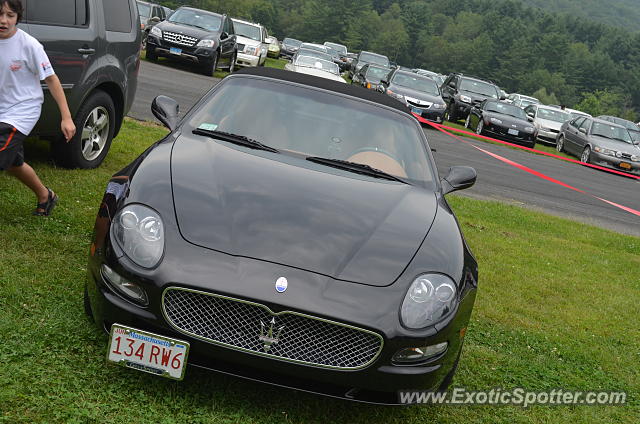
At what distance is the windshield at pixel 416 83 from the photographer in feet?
75.7

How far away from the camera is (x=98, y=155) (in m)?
A: 7.48

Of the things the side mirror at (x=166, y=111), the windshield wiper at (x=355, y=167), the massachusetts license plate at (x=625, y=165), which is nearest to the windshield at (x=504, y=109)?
the massachusetts license plate at (x=625, y=165)

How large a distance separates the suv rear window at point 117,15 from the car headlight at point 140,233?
4015 millimetres

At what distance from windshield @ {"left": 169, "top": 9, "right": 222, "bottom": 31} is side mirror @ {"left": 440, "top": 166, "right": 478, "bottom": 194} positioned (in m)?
17.6

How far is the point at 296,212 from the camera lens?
3869 millimetres

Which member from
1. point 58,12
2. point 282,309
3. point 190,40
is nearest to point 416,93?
point 190,40

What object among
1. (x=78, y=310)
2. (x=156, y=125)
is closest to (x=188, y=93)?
(x=156, y=125)

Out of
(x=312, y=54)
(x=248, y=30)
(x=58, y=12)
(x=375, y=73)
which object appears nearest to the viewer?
(x=58, y=12)

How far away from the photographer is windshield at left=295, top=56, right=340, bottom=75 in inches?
920

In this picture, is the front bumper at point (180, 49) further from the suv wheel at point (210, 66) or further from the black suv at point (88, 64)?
the black suv at point (88, 64)

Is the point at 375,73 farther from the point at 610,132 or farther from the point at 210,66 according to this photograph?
the point at 610,132

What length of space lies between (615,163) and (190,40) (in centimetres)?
1222

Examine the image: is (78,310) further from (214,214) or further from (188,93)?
(188,93)

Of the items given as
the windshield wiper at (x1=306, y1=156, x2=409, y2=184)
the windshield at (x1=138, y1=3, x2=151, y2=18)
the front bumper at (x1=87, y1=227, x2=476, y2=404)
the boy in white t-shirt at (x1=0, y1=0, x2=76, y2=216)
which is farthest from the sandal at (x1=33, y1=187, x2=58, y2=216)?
the windshield at (x1=138, y1=3, x2=151, y2=18)
